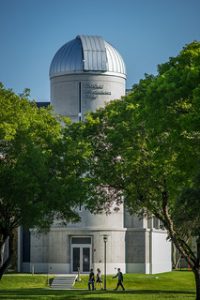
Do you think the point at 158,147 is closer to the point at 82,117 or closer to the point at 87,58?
the point at 82,117

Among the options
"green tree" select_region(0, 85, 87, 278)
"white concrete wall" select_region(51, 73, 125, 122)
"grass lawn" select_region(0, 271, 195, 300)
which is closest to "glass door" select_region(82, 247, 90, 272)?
"grass lawn" select_region(0, 271, 195, 300)

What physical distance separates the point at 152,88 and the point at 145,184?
46.6 feet

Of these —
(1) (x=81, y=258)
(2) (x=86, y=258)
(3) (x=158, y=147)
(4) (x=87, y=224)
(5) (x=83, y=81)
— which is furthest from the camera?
(1) (x=81, y=258)

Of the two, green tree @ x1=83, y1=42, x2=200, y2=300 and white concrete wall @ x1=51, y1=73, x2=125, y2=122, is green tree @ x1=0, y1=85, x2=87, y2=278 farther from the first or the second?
white concrete wall @ x1=51, y1=73, x2=125, y2=122

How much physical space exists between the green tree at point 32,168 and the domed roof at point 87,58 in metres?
25.3

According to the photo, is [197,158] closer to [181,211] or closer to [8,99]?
[181,211]

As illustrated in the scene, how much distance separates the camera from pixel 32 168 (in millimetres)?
47219

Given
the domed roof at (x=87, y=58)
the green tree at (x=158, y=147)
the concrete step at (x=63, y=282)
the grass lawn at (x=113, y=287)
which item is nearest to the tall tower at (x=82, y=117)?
the domed roof at (x=87, y=58)

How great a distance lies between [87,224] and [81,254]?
2771 millimetres

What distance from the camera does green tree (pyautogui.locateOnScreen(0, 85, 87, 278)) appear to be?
4684 cm

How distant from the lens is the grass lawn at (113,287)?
182 feet

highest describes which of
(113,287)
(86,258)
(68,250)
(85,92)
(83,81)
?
(83,81)

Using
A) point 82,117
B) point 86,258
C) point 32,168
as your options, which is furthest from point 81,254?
point 32,168

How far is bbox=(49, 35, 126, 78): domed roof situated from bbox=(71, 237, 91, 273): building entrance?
15.1m
